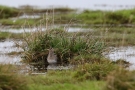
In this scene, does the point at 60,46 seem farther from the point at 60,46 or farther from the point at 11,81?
the point at 11,81

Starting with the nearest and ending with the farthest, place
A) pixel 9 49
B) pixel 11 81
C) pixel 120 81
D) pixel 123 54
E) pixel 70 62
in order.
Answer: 1. pixel 120 81
2. pixel 11 81
3. pixel 70 62
4. pixel 123 54
5. pixel 9 49

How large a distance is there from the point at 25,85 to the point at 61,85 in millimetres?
1125

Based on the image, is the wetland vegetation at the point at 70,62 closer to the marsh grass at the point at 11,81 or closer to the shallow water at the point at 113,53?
the marsh grass at the point at 11,81

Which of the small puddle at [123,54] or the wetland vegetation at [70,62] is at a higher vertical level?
the wetland vegetation at [70,62]

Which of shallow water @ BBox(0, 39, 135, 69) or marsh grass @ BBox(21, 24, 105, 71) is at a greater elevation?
marsh grass @ BBox(21, 24, 105, 71)

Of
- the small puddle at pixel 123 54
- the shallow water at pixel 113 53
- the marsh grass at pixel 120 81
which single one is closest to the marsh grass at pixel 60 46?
the shallow water at pixel 113 53

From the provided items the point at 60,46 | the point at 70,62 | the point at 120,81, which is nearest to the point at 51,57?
the point at 60,46

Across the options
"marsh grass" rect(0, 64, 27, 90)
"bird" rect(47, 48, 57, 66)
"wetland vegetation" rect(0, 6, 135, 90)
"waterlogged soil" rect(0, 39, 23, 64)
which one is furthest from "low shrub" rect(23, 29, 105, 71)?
"marsh grass" rect(0, 64, 27, 90)

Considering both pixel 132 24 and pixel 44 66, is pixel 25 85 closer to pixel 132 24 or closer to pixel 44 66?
pixel 44 66

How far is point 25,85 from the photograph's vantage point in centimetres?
1082

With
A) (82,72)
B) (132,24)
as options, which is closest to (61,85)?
(82,72)

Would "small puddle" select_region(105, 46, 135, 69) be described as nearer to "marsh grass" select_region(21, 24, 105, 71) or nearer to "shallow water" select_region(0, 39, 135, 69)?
"shallow water" select_region(0, 39, 135, 69)

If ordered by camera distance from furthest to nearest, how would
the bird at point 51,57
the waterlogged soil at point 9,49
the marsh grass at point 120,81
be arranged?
1. the waterlogged soil at point 9,49
2. the bird at point 51,57
3. the marsh grass at point 120,81

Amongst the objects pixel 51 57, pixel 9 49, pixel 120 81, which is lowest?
pixel 9 49
